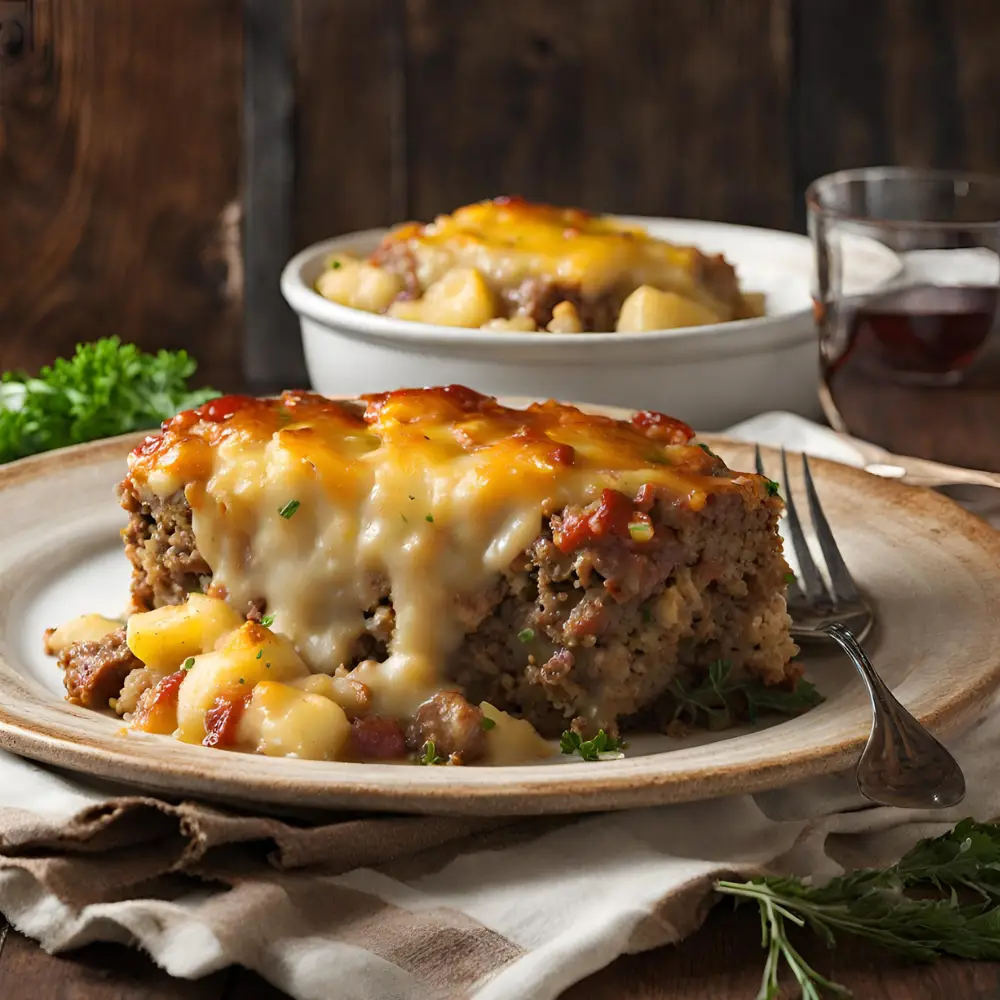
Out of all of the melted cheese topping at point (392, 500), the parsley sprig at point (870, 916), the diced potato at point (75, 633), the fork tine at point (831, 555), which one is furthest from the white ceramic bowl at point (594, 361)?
the parsley sprig at point (870, 916)

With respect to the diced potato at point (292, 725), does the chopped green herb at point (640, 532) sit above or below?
above

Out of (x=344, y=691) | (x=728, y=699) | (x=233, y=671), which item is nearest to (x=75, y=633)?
(x=233, y=671)

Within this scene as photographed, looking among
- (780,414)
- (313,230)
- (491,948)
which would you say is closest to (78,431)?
(780,414)

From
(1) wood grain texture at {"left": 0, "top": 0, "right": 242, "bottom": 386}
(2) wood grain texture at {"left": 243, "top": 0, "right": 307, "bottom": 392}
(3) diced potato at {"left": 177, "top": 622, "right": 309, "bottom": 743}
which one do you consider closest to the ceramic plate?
(3) diced potato at {"left": 177, "top": 622, "right": 309, "bottom": 743}

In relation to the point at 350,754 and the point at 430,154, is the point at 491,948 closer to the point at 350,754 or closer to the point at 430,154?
the point at 350,754

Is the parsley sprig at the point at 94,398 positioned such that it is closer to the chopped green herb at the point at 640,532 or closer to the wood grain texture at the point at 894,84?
the chopped green herb at the point at 640,532

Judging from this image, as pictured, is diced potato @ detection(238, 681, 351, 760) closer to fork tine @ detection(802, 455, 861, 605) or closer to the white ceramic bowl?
fork tine @ detection(802, 455, 861, 605)

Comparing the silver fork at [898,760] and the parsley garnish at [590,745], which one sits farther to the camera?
the parsley garnish at [590,745]
